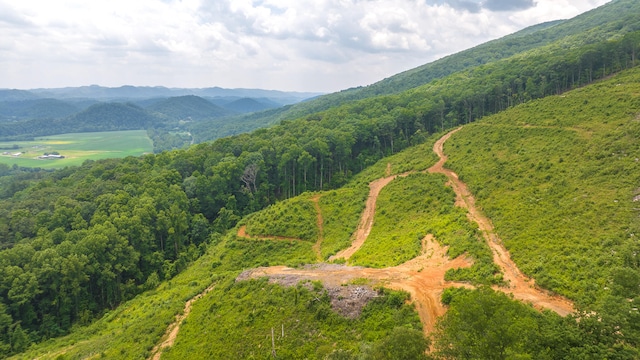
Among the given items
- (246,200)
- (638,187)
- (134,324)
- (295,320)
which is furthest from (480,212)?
(246,200)

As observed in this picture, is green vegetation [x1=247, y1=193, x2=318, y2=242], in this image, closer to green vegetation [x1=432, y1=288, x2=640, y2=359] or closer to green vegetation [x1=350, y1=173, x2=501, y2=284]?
green vegetation [x1=350, y1=173, x2=501, y2=284]

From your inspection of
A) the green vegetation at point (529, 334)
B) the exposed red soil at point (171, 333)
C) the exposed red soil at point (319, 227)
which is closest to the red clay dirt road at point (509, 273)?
the green vegetation at point (529, 334)

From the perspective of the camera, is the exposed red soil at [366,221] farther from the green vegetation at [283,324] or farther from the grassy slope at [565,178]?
the green vegetation at [283,324]

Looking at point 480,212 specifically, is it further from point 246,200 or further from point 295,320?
point 246,200

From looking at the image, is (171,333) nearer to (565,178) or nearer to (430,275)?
(430,275)

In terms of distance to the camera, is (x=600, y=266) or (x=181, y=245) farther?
(x=181, y=245)

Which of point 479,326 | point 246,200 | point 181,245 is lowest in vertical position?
point 181,245
